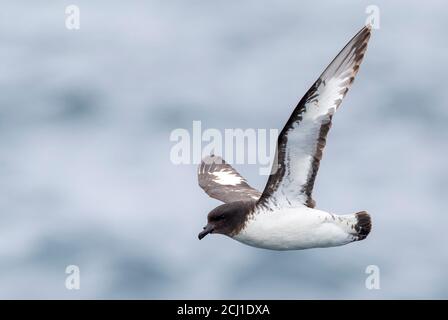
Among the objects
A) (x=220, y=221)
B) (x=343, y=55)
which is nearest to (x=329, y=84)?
(x=343, y=55)

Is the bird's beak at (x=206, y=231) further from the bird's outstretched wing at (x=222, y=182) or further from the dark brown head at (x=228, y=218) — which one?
the bird's outstretched wing at (x=222, y=182)

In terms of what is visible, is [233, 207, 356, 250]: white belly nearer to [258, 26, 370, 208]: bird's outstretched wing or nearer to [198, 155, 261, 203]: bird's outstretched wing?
[258, 26, 370, 208]: bird's outstretched wing

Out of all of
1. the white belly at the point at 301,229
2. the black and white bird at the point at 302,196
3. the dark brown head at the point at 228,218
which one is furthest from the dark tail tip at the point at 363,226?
the dark brown head at the point at 228,218

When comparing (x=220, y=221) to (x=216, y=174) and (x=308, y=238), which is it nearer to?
(x=308, y=238)

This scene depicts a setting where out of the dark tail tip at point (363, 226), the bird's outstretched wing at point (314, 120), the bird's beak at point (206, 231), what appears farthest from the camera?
the bird's beak at point (206, 231)

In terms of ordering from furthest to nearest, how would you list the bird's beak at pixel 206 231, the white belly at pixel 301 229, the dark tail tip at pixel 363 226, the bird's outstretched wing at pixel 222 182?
the bird's outstretched wing at pixel 222 182 < the bird's beak at pixel 206 231 < the dark tail tip at pixel 363 226 < the white belly at pixel 301 229

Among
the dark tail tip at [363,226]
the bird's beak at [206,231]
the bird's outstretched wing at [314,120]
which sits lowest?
the dark tail tip at [363,226]

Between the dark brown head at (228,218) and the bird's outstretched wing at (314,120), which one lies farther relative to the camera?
the dark brown head at (228,218)
